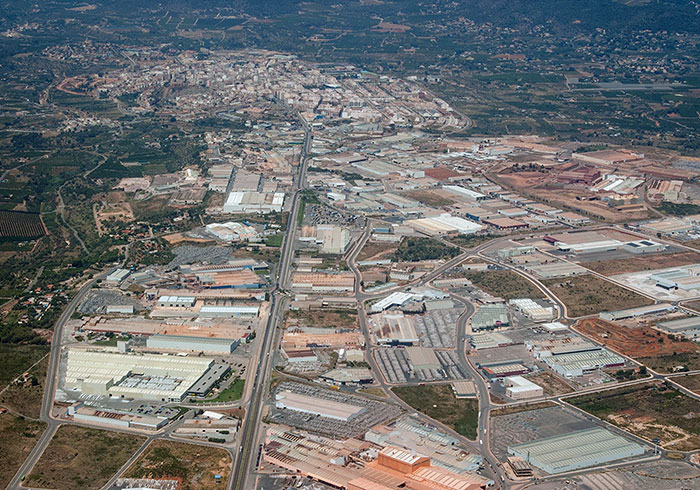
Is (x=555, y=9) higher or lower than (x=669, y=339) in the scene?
higher

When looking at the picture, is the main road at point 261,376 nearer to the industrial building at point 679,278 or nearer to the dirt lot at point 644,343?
the dirt lot at point 644,343

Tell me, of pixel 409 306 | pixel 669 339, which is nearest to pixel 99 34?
pixel 409 306

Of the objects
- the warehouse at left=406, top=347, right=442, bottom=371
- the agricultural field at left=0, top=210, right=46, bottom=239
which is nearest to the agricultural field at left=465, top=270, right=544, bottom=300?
the warehouse at left=406, top=347, right=442, bottom=371

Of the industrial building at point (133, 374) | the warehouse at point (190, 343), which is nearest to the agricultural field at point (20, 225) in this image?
the industrial building at point (133, 374)

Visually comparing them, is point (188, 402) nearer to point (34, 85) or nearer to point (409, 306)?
point (409, 306)

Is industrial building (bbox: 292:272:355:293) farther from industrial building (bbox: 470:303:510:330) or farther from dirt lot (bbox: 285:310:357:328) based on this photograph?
industrial building (bbox: 470:303:510:330)

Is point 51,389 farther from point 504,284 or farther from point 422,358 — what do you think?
point 504,284

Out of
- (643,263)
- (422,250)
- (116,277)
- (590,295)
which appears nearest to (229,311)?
(116,277)
